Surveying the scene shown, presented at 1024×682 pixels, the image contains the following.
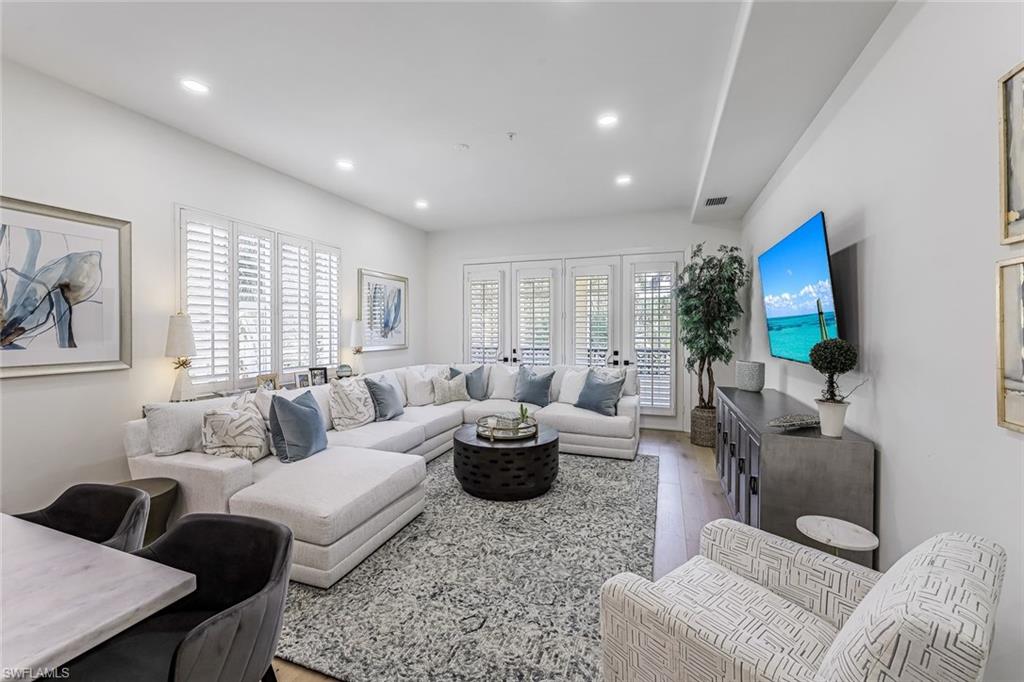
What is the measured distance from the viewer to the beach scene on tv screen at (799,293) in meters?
2.17

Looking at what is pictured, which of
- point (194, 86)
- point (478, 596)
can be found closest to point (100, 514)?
point (478, 596)

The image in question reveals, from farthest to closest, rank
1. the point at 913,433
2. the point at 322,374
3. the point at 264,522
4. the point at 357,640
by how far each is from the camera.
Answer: the point at 322,374 → the point at 357,640 → the point at 913,433 → the point at 264,522

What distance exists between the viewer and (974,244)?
1.32m

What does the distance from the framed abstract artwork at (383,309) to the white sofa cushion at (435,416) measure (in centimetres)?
119

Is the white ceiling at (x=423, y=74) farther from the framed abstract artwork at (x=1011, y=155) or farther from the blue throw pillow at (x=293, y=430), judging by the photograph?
the blue throw pillow at (x=293, y=430)

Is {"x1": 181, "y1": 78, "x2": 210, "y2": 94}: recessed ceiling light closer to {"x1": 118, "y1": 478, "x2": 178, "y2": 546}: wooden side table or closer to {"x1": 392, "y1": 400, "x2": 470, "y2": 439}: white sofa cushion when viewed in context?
{"x1": 118, "y1": 478, "x2": 178, "y2": 546}: wooden side table

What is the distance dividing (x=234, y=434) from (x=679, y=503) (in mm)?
3190

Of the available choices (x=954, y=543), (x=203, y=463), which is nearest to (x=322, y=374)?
(x=203, y=463)

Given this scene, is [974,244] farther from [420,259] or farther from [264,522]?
[420,259]

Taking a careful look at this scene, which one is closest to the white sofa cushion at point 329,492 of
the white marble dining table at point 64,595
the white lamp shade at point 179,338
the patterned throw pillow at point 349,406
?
the patterned throw pillow at point 349,406

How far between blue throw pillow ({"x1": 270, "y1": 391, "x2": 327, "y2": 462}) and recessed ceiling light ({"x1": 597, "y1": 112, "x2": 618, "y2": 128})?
2968mm

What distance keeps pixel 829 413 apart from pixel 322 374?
4.26m

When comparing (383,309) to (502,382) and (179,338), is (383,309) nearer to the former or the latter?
(502,382)

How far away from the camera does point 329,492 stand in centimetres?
231
